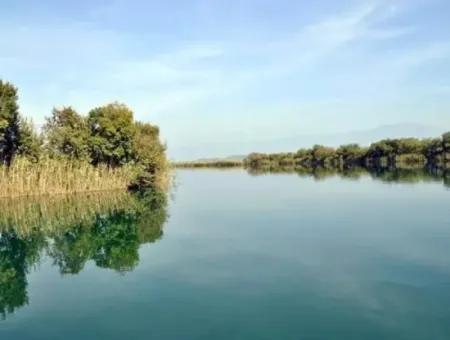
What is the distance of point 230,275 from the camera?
10.6 meters

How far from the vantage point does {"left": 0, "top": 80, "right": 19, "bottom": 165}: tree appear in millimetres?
28734

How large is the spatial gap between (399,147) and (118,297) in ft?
257

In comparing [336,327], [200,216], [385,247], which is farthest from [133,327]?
[200,216]

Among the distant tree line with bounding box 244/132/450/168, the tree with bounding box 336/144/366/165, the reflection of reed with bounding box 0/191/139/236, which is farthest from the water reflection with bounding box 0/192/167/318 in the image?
the tree with bounding box 336/144/366/165

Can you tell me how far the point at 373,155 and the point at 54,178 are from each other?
6617 centimetres

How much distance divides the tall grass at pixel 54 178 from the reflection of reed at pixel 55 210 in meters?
0.70

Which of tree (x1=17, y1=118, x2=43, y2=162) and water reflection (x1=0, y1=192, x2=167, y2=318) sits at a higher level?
tree (x1=17, y1=118, x2=43, y2=162)

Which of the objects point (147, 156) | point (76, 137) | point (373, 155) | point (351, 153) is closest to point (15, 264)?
point (76, 137)

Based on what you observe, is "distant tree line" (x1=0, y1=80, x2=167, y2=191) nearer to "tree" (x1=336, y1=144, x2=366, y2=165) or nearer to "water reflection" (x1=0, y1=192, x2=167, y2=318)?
"water reflection" (x1=0, y1=192, x2=167, y2=318)

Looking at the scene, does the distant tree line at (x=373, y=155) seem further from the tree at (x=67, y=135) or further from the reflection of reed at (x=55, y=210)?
the reflection of reed at (x=55, y=210)

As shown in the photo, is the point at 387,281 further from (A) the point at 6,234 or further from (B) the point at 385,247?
(A) the point at 6,234

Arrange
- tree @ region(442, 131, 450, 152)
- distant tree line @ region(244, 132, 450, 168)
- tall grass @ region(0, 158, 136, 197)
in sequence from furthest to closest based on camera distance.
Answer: distant tree line @ region(244, 132, 450, 168), tree @ region(442, 131, 450, 152), tall grass @ region(0, 158, 136, 197)

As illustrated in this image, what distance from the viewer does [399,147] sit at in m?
81.8

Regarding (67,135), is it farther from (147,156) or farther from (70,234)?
(70,234)
